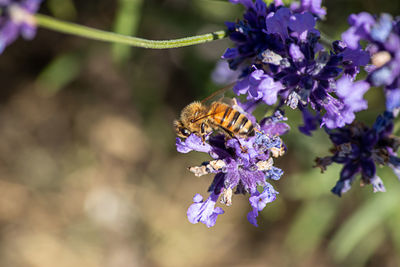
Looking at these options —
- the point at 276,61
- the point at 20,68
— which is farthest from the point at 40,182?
the point at 276,61

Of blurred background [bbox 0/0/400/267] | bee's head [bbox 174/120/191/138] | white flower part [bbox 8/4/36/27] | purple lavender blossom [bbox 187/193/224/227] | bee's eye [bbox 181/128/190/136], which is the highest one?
blurred background [bbox 0/0/400/267]

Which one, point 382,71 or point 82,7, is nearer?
point 382,71

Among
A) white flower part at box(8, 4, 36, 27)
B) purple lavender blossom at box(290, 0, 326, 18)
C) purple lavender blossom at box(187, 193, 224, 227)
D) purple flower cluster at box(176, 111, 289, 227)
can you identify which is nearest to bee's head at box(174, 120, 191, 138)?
purple flower cluster at box(176, 111, 289, 227)

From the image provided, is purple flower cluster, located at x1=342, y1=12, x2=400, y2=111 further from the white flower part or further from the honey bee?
the white flower part

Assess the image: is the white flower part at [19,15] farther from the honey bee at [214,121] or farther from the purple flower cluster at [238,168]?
the purple flower cluster at [238,168]

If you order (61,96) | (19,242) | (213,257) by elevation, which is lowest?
(213,257)

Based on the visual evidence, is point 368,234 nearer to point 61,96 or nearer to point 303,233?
point 303,233

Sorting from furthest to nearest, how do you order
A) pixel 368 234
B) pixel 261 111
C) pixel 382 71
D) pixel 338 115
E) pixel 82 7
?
pixel 82 7 < pixel 368 234 < pixel 261 111 < pixel 338 115 < pixel 382 71
